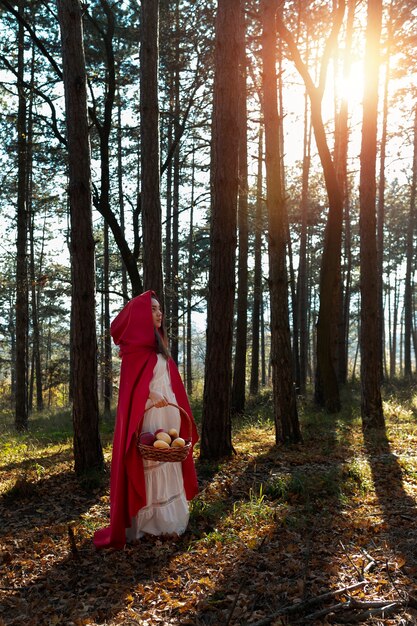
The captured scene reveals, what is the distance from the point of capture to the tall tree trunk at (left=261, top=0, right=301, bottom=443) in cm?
916

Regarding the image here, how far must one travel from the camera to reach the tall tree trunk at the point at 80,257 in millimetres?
7504

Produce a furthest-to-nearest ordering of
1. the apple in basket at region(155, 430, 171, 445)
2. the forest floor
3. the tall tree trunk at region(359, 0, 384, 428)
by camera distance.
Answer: the tall tree trunk at region(359, 0, 384, 428) → the apple in basket at region(155, 430, 171, 445) → the forest floor

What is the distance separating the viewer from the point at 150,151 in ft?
31.0

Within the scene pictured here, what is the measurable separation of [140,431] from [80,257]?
3.22 meters

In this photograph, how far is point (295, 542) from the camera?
4.98 meters

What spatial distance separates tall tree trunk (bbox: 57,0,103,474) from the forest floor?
30.8 inches

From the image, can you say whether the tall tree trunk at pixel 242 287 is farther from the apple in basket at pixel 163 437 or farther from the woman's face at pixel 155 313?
Result: the apple in basket at pixel 163 437

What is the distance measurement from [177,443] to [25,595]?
5.97 ft

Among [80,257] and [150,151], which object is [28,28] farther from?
[80,257]

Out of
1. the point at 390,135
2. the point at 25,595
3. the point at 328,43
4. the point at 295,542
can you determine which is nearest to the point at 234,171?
the point at 295,542

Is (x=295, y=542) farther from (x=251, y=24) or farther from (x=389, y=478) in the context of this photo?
(x=251, y=24)

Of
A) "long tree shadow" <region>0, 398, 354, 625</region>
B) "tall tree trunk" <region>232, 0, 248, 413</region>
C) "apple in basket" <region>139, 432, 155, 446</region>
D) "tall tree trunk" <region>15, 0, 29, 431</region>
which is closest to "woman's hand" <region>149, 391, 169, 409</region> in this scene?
"apple in basket" <region>139, 432, 155, 446</region>

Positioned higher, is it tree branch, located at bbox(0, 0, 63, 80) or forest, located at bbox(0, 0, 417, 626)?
tree branch, located at bbox(0, 0, 63, 80)

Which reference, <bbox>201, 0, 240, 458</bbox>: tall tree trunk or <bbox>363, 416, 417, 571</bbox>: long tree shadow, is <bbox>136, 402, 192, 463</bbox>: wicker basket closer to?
<bbox>363, 416, 417, 571</bbox>: long tree shadow
